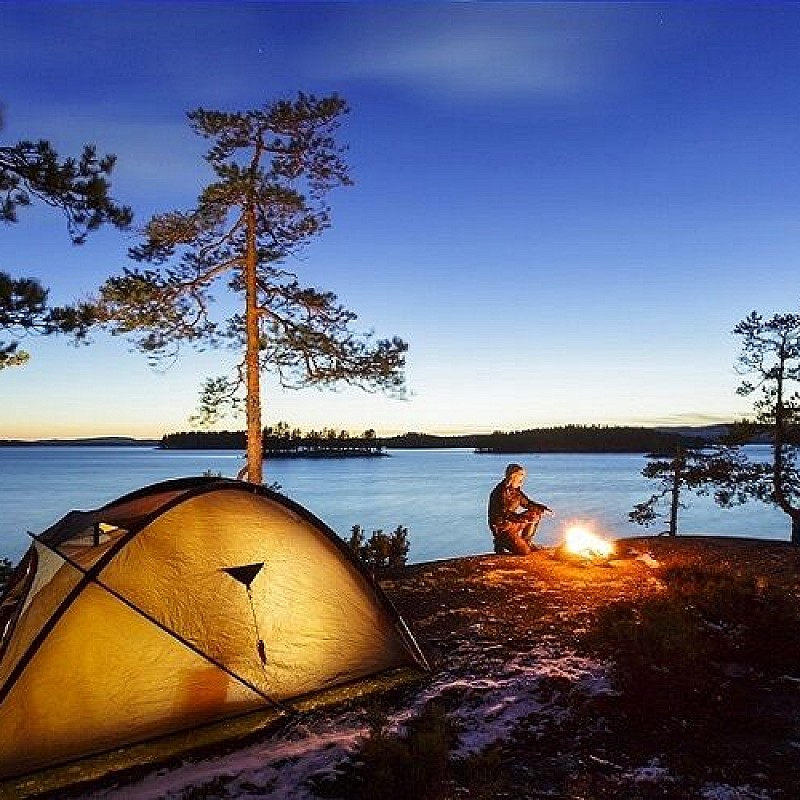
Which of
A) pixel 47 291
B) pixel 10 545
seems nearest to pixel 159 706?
pixel 47 291

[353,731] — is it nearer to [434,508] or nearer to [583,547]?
[583,547]

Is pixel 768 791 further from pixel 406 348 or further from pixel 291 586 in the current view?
pixel 406 348

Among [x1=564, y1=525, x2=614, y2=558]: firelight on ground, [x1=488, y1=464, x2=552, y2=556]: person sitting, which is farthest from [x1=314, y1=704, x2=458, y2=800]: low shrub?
[x1=488, y1=464, x2=552, y2=556]: person sitting

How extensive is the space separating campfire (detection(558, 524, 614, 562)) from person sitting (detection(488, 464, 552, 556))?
67cm

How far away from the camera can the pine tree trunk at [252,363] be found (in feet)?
54.9

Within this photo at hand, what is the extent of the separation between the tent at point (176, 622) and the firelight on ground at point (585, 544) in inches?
245

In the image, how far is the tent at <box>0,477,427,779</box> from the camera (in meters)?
5.52

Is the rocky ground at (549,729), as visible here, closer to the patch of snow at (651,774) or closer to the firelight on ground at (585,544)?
the patch of snow at (651,774)

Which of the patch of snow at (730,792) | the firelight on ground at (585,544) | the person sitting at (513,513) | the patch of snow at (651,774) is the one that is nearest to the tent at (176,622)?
the patch of snow at (651,774)

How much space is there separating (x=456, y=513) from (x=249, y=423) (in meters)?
69.6

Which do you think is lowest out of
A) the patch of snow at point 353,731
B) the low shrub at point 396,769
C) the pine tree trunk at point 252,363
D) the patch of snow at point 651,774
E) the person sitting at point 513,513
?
the patch of snow at point 353,731

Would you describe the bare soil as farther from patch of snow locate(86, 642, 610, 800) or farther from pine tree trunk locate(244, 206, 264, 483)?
pine tree trunk locate(244, 206, 264, 483)

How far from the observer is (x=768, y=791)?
4832mm

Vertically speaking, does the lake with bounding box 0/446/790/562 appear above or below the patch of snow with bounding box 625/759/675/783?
below
